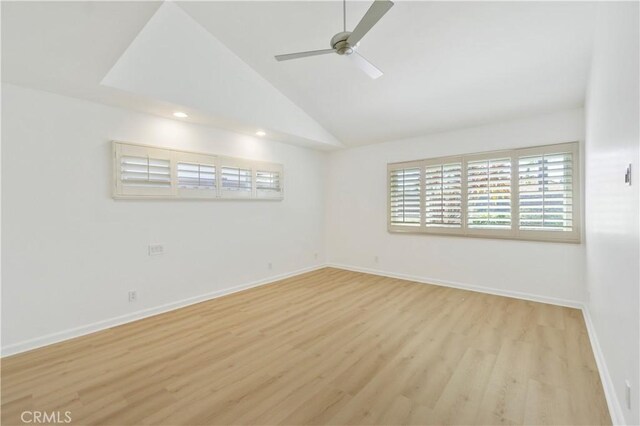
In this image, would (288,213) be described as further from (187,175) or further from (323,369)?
(323,369)

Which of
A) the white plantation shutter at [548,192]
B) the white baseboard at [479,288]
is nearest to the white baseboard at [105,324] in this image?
the white baseboard at [479,288]

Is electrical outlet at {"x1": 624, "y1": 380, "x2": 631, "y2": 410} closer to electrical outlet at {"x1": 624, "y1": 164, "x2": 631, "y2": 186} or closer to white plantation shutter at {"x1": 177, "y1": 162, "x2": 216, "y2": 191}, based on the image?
electrical outlet at {"x1": 624, "y1": 164, "x2": 631, "y2": 186}

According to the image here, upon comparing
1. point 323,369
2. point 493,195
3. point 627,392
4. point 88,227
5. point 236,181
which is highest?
point 236,181

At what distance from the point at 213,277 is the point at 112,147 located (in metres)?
2.06

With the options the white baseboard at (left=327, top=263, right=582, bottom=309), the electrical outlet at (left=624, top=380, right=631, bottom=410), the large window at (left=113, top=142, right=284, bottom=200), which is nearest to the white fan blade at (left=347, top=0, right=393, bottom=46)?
the electrical outlet at (left=624, top=380, right=631, bottom=410)

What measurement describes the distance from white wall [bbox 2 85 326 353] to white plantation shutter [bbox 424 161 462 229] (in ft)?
10.2

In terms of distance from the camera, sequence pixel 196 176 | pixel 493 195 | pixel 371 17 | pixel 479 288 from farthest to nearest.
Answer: pixel 479 288, pixel 493 195, pixel 196 176, pixel 371 17

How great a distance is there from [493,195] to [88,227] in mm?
5171

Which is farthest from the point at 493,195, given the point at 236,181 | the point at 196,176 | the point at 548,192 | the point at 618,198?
the point at 196,176

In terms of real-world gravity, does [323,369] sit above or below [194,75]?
below

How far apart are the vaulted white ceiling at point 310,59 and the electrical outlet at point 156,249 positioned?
1.64 meters

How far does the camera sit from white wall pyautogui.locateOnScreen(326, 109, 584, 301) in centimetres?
371

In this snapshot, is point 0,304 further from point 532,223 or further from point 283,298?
point 532,223

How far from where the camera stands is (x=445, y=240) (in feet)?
15.3
